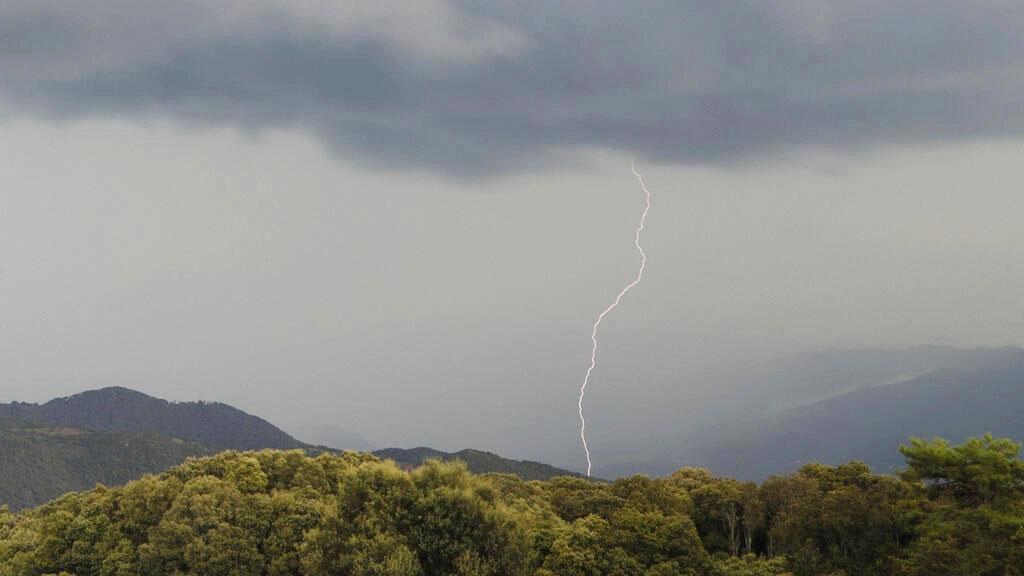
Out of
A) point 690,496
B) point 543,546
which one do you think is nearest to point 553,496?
point 690,496

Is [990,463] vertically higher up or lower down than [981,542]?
higher up

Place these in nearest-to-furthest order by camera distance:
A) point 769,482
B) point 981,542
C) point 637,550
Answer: point 981,542
point 637,550
point 769,482

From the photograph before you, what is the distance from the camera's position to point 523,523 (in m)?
39.8

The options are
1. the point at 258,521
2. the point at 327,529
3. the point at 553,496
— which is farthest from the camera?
the point at 553,496

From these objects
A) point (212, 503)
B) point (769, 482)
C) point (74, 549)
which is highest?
point (769, 482)

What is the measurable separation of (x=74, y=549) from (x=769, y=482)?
3929cm

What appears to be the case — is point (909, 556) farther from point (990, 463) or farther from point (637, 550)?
point (637, 550)

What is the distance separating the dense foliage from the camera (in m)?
37.1

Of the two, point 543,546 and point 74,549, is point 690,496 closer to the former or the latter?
point 543,546

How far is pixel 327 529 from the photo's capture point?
3878 cm

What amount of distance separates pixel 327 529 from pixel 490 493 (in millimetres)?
7433

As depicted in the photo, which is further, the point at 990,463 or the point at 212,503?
the point at 212,503

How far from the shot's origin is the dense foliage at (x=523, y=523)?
37125mm

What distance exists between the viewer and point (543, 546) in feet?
144
